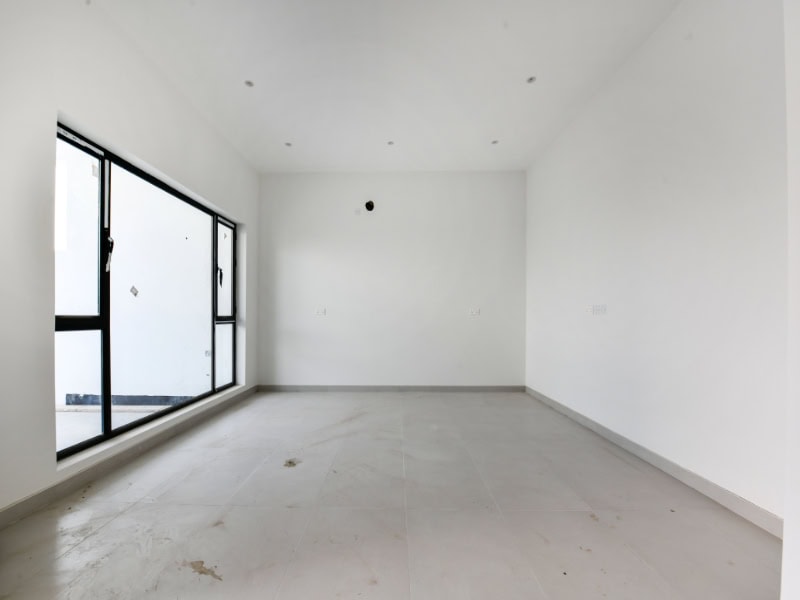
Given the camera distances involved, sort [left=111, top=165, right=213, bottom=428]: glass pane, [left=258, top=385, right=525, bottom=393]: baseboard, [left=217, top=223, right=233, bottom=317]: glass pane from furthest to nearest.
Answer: [left=258, top=385, right=525, bottom=393]: baseboard
[left=217, top=223, right=233, bottom=317]: glass pane
[left=111, top=165, right=213, bottom=428]: glass pane

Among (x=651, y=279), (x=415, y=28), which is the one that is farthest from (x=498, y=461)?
(x=415, y=28)

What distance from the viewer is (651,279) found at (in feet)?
8.44

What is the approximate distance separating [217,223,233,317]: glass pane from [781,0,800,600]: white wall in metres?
4.86

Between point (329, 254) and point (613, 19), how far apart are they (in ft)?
13.1

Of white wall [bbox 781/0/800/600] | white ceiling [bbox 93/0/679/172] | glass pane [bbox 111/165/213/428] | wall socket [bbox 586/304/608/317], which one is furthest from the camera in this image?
glass pane [bbox 111/165/213/428]

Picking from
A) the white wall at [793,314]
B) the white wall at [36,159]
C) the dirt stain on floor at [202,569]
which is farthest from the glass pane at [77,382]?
the white wall at [793,314]

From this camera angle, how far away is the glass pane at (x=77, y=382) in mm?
2449

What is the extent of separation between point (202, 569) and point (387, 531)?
0.88m

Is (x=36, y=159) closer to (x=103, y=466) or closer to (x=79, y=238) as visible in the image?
(x=79, y=238)

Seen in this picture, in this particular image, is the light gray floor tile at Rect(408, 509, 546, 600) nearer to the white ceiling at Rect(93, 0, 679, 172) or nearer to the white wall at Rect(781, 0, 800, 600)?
the white wall at Rect(781, 0, 800, 600)

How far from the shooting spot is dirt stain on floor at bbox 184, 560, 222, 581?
57.3 inches

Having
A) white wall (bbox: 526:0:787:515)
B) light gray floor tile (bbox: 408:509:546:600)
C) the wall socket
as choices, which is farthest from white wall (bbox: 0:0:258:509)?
the wall socket

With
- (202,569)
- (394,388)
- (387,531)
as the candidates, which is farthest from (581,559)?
(394,388)

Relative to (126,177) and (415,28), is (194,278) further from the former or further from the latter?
(415,28)
